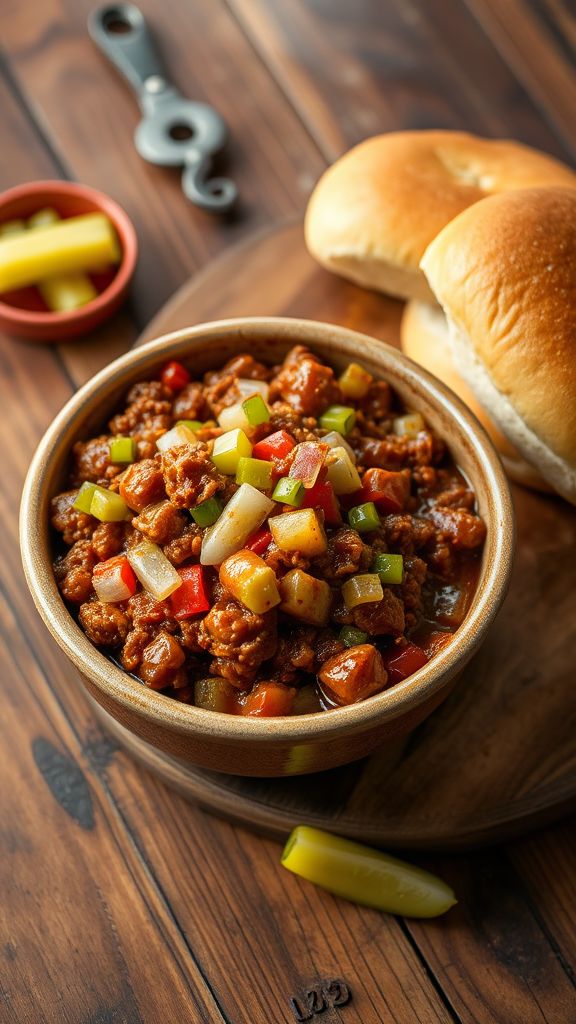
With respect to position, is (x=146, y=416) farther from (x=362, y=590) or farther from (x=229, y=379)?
(x=362, y=590)

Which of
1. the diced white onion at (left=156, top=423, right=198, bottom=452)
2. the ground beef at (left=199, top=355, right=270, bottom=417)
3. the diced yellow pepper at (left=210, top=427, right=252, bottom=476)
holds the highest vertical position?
the diced white onion at (left=156, top=423, right=198, bottom=452)

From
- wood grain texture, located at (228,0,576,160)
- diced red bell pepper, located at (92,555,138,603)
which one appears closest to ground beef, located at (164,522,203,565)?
diced red bell pepper, located at (92,555,138,603)

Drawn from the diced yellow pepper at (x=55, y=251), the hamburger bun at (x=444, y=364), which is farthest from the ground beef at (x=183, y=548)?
the diced yellow pepper at (x=55, y=251)

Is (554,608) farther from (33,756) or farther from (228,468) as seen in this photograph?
(33,756)

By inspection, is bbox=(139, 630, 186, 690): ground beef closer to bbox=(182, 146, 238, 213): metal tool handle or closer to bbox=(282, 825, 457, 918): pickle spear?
bbox=(282, 825, 457, 918): pickle spear

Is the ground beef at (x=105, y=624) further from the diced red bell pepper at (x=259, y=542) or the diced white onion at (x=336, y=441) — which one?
the diced white onion at (x=336, y=441)

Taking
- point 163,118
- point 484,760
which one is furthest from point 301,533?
point 163,118

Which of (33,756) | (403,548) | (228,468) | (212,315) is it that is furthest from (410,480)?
(33,756)
